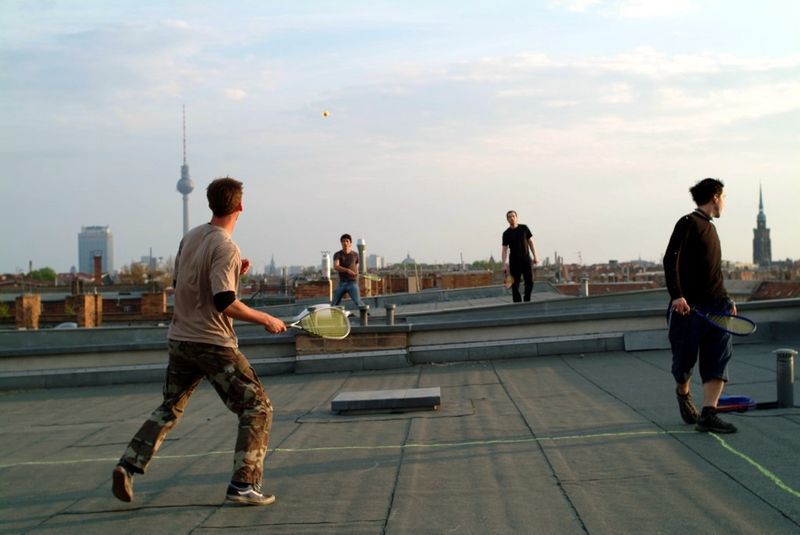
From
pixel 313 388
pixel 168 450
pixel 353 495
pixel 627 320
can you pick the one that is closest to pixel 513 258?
pixel 627 320

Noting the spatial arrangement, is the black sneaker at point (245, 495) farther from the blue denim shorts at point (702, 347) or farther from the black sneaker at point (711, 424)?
the blue denim shorts at point (702, 347)

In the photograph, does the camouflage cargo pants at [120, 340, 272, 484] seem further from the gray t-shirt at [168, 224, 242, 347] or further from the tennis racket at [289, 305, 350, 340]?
the tennis racket at [289, 305, 350, 340]

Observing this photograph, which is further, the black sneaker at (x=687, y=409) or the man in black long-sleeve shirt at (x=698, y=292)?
the black sneaker at (x=687, y=409)

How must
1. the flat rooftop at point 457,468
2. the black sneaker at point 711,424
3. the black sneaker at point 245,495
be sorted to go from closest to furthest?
the flat rooftop at point 457,468 → the black sneaker at point 245,495 → the black sneaker at point 711,424

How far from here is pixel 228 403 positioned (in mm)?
5570

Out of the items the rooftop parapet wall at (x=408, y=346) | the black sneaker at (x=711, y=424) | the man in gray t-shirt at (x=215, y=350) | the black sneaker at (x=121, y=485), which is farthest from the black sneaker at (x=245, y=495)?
the rooftop parapet wall at (x=408, y=346)

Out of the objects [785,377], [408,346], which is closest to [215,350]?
[785,377]

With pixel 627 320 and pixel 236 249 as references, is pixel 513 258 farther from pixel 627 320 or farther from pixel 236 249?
pixel 236 249

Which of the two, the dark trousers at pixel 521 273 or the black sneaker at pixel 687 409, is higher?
the dark trousers at pixel 521 273

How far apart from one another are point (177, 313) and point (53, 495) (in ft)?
5.43

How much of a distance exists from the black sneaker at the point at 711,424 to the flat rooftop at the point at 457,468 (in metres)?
0.07

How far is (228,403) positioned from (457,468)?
1691 millimetres

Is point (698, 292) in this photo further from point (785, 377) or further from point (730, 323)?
point (785, 377)

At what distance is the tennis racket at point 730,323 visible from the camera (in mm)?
6652
